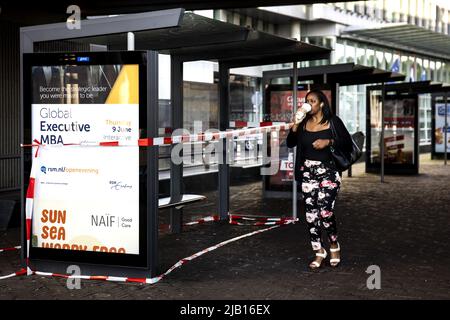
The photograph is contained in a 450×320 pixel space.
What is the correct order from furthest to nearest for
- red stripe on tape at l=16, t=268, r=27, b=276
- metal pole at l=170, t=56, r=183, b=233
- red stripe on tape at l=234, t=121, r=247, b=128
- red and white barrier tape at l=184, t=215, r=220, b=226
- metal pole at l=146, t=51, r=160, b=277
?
red stripe on tape at l=234, t=121, r=247, b=128, red and white barrier tape at l=184, t=215, r=220, b=226, metal pole at l=170, t=56, r=183, b=233, red stripe on tape at l=16, t=268, r=27, b=276, metal pole at l=146, t=51, r=160, b=277

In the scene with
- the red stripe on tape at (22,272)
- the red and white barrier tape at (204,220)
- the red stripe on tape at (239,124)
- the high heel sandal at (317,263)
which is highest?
the red stripe on tape at (239,124)

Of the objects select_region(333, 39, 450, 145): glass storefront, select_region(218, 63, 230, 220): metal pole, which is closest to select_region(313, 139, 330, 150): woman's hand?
select_region(218, 63, 230, 220): metal pole

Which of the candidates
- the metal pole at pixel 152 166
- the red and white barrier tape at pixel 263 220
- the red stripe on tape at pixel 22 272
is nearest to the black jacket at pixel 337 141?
the metal pole at pixel 152 166

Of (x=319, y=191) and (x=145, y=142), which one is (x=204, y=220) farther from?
(x=145, y=142)

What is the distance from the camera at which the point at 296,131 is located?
7.27 m

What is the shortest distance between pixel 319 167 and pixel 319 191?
0.76 ft

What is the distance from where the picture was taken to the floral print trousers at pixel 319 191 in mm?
6945

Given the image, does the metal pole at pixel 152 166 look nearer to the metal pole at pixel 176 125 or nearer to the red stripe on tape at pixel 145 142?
the red stripe on tape at pixel 145 142

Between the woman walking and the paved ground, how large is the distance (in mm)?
379

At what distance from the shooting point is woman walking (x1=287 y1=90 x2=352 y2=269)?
6.95 m

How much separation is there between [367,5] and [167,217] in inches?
773

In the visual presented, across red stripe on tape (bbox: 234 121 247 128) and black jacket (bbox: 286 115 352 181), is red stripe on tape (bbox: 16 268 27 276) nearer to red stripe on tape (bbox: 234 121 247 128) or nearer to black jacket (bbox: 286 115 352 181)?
black jacket (bbox: 286 115 352 181)

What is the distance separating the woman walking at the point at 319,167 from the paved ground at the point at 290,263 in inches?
14.9

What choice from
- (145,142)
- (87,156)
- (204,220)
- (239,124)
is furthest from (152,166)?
(239,124)
